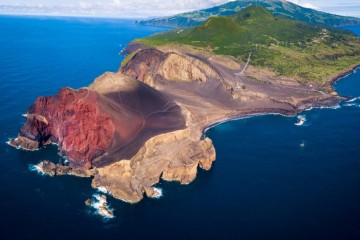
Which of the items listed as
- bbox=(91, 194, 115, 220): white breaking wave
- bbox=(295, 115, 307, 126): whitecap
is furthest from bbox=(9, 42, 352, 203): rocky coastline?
Result: bbox=(295, 115, 307, 126): whitecap

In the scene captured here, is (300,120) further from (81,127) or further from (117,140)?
(81,127)

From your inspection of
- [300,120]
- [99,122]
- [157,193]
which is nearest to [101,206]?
[157,193]

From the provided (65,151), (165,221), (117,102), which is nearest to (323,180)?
(165,221)

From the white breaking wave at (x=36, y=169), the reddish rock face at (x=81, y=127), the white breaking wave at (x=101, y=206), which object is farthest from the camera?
the reddish rock face at (x=81, y=127)

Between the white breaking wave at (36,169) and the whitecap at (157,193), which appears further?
the white breaking wave at (36,169)

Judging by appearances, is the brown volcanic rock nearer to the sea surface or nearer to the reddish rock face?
the reddish rock face

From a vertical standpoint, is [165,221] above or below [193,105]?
below

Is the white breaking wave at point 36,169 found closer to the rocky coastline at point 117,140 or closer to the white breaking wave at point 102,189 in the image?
the rocky coastline at point 117,140

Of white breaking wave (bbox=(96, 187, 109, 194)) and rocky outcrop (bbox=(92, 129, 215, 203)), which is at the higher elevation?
rocky outcrop (bbox=(92, 129, 215, 203))

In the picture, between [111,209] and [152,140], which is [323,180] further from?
[111,209]

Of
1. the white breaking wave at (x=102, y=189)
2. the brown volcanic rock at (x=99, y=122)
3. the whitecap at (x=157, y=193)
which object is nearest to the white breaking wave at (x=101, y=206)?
the white breaking wave at (x=102, y=189)

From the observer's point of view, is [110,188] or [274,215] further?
[110,188]
